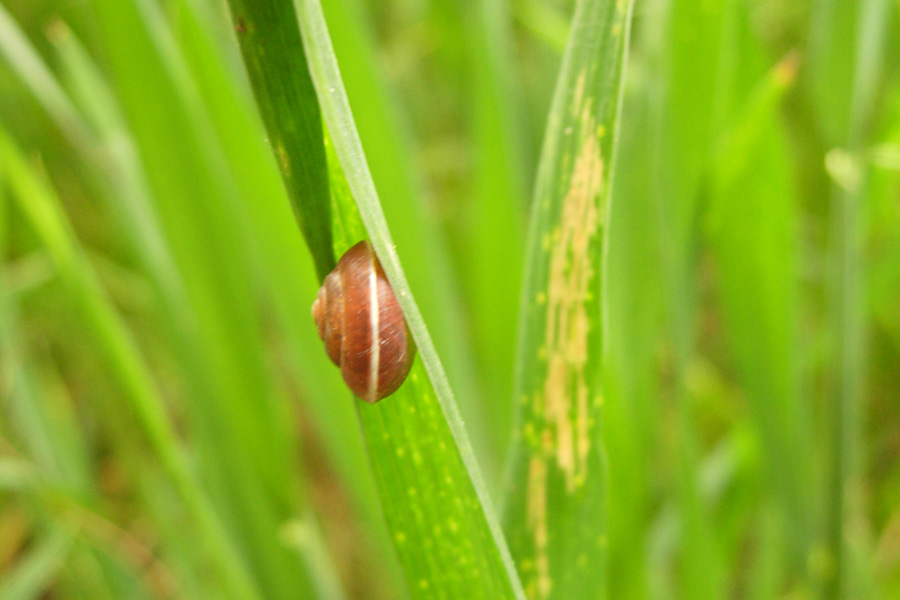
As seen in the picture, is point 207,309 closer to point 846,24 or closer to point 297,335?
point 297,335

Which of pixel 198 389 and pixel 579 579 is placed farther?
pixel 198 389

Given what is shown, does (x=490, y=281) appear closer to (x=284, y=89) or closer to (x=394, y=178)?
(x=394, y=178)

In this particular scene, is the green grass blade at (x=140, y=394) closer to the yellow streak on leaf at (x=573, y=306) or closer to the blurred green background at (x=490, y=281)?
the blurred green background at (x=490, y=281)

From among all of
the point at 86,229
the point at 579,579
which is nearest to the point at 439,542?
the point at 579,579

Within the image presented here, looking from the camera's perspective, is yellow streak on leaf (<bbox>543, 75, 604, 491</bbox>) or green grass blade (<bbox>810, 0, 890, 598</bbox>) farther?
green grass blade (<bbox>810, 0, 890, 598</bbox>)

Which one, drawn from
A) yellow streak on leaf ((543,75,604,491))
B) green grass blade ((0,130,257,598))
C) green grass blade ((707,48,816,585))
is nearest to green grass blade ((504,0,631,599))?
yellow streak on leaf ((543,75,604,491))

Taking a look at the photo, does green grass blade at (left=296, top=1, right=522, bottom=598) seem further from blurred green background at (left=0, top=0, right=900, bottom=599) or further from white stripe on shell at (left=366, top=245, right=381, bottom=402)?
blurred green background at (left=0, top=0, right=900, bottom=599)

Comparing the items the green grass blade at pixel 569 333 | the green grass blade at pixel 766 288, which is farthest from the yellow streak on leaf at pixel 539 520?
the green grass blade at pixel 766 288

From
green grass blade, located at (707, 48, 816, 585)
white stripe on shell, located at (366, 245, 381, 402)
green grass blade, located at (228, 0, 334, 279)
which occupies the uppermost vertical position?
green grass blade, located at (228, 0, 334, 279)

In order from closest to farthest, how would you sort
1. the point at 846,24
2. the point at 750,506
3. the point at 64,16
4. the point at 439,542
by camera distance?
the point at 439,542
the point at 846,24
the point at 750,506
the point at 64,16
